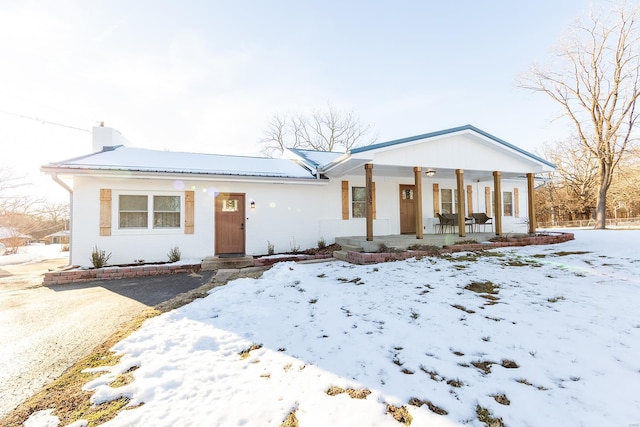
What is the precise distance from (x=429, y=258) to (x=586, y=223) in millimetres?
28185

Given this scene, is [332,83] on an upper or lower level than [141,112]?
upper

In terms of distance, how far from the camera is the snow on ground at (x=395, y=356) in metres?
1.90

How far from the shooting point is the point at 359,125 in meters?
26.9

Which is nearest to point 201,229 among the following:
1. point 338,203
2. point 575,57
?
point 338,203

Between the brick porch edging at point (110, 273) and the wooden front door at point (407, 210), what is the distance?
26.8ft

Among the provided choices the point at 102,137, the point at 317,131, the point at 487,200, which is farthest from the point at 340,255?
the point at 317,131

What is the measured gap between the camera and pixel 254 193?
945cm

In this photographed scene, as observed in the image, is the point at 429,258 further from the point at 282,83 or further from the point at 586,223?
the point at 586,223

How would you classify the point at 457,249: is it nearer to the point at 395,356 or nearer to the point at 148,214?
the point at 395,356

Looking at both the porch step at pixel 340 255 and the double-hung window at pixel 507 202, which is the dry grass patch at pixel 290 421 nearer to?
the porch step at pixel 340 255

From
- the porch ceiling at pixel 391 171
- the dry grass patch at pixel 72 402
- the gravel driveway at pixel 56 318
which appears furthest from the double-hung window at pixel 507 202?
the dry grass patch at pixel 72 402

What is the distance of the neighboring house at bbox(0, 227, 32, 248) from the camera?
49.2 ft

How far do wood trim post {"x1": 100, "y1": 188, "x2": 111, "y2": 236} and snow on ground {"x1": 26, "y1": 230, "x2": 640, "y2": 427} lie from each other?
18.9 feet

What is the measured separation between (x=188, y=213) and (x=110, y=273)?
8.71ft
